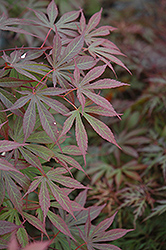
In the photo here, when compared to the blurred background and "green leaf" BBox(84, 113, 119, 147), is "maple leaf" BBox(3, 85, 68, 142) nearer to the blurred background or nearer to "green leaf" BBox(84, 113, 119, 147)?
"green leaf" BBox(84, 113, 119, 147)

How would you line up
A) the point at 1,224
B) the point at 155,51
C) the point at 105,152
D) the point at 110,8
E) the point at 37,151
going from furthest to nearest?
the point at 110,8 → the point at 155,51 → the point at 105,152 → the point at 37,151 → the point at 1,224

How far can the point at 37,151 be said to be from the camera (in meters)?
0.56

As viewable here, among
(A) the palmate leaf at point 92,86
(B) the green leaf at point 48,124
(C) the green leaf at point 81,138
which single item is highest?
(A) the palmate leaf at point 92,86

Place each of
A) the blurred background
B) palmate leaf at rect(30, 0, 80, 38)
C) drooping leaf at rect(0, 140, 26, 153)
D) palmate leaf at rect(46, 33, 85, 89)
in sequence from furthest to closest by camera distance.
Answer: the blurred background, palmate leaf at rect(30, 0, 80, 38), palmate leaf at rect(46, 33, 85, 89), drooping leaf at rect(0, 140, 26, 153)

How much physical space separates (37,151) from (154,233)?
0.80m

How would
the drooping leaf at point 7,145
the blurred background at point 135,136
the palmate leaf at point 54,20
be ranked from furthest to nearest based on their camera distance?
the blurred background at point 135,136 → the palmate leaf at point 54,20 → the drooping leaf at point 7,145

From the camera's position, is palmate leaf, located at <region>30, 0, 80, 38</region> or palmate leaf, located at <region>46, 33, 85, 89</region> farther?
palmate leaf, located at <region>30, 0, 80, 38</region>

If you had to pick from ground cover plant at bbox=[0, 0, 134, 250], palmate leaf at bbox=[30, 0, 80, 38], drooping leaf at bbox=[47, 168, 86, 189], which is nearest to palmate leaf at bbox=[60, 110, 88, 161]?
ground cover plant at bbox=[0, 0, 134, 250]

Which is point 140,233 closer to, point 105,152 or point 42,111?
point 105,152

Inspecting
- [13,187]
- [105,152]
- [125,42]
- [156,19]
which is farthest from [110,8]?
[13,187]

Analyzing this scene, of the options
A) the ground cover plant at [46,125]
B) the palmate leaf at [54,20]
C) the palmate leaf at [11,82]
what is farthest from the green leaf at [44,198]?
the palmate leaf at [54,20]

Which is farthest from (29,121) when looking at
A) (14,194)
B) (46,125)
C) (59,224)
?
(59,224)

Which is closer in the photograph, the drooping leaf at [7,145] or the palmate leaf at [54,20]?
the drooping leaf at [7,145]

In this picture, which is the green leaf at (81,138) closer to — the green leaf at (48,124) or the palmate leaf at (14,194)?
the green leaf at (48,124)
